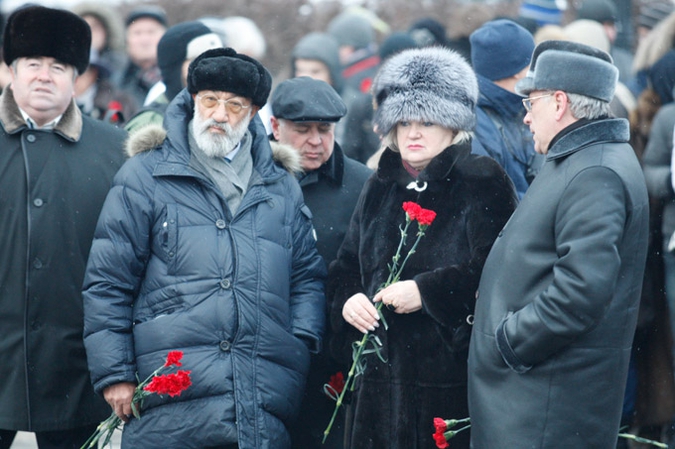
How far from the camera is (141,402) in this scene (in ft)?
15.9

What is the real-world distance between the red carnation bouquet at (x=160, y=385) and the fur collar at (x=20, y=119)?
133 centimetres

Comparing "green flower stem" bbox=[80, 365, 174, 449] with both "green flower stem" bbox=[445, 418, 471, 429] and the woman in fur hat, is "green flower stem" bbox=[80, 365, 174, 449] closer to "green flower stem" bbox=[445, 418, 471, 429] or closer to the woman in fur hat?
the woman in fur hat

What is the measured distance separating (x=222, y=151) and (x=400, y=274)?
0.95 metres

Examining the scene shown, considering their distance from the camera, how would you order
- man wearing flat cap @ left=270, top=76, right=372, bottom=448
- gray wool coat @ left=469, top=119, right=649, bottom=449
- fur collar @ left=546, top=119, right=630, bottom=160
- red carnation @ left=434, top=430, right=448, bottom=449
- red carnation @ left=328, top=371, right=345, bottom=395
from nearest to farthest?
gray wool coat @ left=469, top=119, right=649, bottom=449, fur collar @ left=546, top=119, right=630, bottom=160, red carnation @ left=434, top=430, right=448, bottom=449, red carnation @ left=328, top=371, right=345, bottom=395, man wearing flat cap @ left=270, top=76, right=372, bottom=448

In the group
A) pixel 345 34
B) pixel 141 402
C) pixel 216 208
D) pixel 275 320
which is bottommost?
pixel 141 402

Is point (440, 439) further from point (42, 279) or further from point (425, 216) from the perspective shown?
point (42, 279)

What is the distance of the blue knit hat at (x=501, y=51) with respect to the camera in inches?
236

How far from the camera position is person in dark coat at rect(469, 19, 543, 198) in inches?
225

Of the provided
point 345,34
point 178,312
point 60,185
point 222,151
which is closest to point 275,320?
point 178,312

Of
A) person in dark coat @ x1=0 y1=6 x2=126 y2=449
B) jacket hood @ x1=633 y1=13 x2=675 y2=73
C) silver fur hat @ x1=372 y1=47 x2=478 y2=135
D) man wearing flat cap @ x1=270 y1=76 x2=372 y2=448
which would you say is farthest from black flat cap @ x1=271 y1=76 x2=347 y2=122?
jacket hood @ x1=633 y1=13 x2=675 y2=73

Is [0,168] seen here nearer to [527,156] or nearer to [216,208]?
[216,208]

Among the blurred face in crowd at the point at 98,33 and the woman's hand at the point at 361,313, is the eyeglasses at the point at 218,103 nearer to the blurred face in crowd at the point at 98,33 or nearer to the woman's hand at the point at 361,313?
the woman's hand at the point at 361,313

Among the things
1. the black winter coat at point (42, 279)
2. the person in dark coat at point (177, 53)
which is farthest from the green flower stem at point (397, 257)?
the person in dark coat at point (177, 53)

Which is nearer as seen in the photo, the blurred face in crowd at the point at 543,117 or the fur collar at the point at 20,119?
the blurred face in crowd at the point at 543,117
